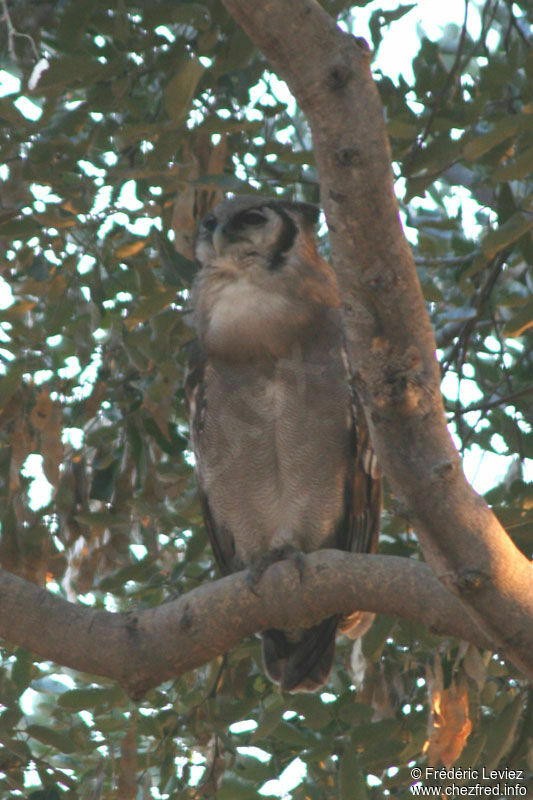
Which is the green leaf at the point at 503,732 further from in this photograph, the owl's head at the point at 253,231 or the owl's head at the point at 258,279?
the owl's head at the point at 253,231

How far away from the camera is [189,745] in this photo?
326cm

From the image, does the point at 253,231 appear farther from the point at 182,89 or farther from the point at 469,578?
the point at 469,578

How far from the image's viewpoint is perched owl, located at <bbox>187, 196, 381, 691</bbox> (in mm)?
3121

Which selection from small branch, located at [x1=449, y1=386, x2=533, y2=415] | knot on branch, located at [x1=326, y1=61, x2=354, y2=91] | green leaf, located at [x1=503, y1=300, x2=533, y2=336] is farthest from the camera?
small branch, located at [x1=449, y1=386, x2=533, y2=415]

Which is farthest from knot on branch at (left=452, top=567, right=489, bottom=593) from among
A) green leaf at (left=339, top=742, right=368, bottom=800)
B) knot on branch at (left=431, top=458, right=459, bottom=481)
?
green leaf at (left=339, top=742, right=368, bottom=800)

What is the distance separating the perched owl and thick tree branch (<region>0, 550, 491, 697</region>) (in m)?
0.77

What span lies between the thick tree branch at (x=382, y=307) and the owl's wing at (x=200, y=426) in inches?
62.0

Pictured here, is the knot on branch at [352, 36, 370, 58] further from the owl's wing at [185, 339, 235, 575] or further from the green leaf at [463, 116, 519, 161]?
the owl's wing at [185, 339, 235, 575]

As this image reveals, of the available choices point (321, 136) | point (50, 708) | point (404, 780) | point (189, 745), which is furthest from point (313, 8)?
point (50, 708)

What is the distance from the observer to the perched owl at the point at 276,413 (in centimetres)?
312

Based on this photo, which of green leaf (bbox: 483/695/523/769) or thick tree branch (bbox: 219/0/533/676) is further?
green leaf (bbox: 483/695/523/769)

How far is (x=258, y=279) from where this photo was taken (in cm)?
329

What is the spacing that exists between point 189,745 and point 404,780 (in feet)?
2.90

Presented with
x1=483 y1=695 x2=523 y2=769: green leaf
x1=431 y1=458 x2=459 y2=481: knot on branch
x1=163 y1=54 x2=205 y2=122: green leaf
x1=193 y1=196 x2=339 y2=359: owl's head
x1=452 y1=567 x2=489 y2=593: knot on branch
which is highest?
x1=193 y1=196 x2=339 y2=359: owl's head
